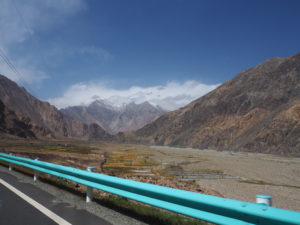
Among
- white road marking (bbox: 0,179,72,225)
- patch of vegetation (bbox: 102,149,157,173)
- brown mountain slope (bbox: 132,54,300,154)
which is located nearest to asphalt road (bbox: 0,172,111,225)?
white road marking (bbox: 0,179,72,225)

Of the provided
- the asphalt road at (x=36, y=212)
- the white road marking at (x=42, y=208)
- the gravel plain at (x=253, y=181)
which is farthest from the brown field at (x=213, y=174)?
the asphalt road at (x=36, y=212)

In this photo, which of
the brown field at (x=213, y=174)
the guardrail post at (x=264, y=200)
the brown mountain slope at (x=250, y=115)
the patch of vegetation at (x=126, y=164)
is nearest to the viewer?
the guardrail post at (x=264, y=200)

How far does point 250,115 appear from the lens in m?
121

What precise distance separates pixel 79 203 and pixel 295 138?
91.3 meters

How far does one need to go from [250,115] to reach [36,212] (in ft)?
401

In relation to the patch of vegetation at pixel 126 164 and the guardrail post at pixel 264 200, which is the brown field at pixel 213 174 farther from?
the guardrail post at pixel 264 200

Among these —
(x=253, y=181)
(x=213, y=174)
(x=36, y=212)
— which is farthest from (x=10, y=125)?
(x=36, y=212)

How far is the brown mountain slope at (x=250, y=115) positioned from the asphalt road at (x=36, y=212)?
3520 inches

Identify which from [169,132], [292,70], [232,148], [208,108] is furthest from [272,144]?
[169,132]

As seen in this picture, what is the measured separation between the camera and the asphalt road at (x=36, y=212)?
588 centimetres

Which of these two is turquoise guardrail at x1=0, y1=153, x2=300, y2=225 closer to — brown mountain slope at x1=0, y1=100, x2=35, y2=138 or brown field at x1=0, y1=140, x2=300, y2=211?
brown field at x1=0, y1=140, x2=300, y2=211

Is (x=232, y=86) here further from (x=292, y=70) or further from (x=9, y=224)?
(x=9, y=224)

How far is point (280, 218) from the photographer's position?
3643 millimetres

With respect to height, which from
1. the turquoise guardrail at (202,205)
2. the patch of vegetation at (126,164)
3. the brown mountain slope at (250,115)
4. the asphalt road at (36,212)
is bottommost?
the patch of vegetation at (126,164)
